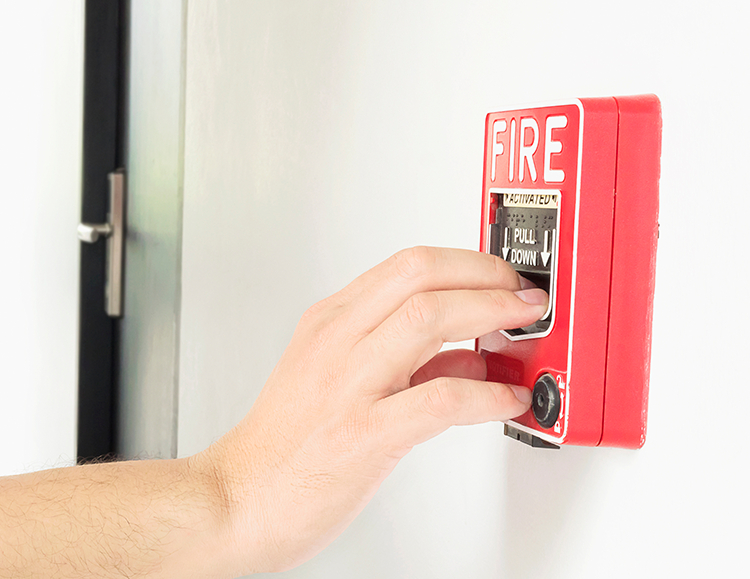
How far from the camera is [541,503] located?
555mm

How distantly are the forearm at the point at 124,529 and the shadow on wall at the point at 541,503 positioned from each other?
9.2 inches

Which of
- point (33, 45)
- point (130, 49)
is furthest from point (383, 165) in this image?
point (33, 45)

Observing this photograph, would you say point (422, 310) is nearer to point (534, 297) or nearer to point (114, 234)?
point (534, 297)

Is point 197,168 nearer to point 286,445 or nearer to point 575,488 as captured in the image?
point 286,445

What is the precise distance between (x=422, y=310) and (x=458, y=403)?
0.21 feet

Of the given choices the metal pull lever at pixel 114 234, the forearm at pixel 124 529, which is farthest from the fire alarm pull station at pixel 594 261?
the metal pull lever at pixel 114 234

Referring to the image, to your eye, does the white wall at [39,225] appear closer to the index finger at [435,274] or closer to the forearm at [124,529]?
the forearm at [124,529]

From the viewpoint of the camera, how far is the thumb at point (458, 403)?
1.53ft

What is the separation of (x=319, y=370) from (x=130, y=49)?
66.8 inches

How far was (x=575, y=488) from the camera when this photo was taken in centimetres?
52

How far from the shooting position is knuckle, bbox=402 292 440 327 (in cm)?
47

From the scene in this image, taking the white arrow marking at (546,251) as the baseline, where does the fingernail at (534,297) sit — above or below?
below

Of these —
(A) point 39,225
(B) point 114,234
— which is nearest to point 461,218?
(B) point 114,234

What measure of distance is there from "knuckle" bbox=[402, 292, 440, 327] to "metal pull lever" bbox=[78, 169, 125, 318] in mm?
1710
